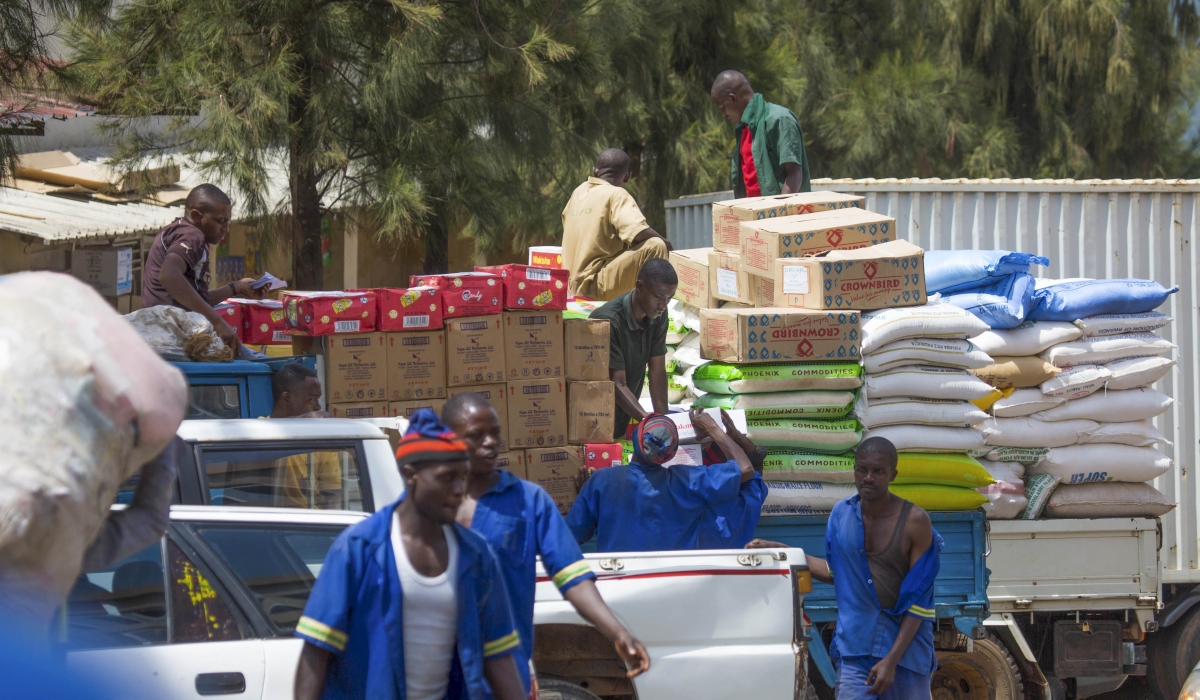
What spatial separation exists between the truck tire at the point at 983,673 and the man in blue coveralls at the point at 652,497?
216 centimetres

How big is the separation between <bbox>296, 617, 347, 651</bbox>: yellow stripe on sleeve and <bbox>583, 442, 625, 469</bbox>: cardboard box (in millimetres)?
3341

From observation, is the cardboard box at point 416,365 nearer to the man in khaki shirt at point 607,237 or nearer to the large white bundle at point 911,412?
the man in khaki shirt at point 607,237

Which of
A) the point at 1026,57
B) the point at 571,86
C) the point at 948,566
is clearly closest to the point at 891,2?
the point at 1026,57

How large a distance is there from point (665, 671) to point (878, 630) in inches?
39.1

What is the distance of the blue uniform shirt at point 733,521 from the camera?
18.8 ft

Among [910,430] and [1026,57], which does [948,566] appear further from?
[1026,57]

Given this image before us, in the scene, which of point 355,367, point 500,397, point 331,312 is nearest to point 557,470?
point 500,397

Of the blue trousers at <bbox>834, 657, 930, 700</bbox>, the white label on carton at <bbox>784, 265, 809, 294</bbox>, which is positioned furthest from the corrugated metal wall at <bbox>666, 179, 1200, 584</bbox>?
the blue trousers at <bbox>834, 657, 930, 700</bbox>

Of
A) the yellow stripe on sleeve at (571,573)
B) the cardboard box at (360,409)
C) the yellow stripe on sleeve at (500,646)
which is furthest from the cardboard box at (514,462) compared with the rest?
the yellow stripe on sleeve at (500,646)

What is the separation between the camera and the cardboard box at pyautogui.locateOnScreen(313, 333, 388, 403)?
5824mm

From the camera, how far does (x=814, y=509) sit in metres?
6.51

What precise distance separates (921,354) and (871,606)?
6.53ft

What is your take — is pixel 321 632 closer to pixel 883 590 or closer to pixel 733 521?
pixel 883 590

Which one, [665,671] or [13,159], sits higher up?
[13,159]
